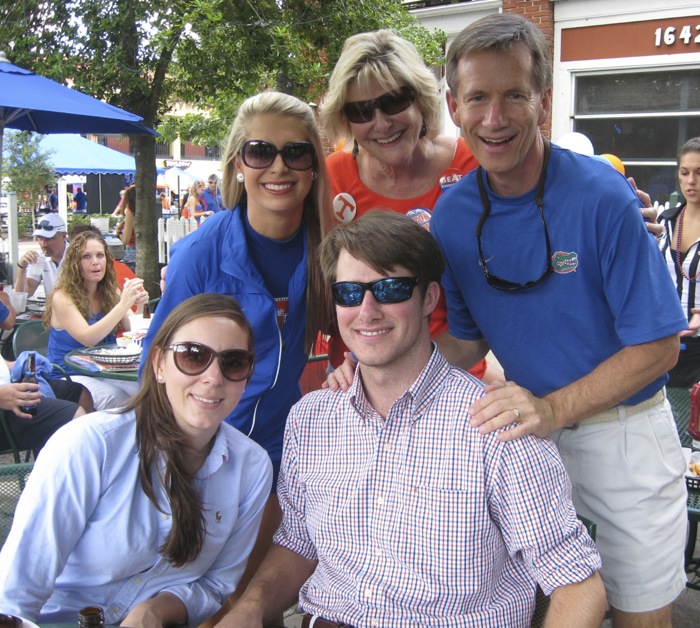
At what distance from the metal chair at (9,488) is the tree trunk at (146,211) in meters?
8.79

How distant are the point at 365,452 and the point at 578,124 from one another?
34.4 feet

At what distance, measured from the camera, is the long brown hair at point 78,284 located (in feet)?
19.1

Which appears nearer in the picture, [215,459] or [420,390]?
[420,390]

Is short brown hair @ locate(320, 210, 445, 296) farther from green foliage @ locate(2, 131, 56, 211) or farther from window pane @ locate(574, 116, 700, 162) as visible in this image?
green foliage @ locate(2, 131, 56, 211)

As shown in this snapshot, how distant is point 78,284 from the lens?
5.86m

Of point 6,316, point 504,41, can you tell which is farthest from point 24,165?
point 504,41

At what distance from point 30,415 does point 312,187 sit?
2.57 m

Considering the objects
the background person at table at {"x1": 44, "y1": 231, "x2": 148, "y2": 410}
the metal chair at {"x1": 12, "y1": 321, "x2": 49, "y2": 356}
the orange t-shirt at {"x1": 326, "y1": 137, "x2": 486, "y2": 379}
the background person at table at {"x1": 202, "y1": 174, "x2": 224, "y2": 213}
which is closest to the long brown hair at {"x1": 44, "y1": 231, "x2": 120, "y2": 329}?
the background person at table at {"x1": 44, "y1": 231, "x2": 148, "y2": 410}

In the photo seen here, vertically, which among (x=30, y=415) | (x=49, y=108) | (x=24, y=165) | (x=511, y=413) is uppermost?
(x=24, y=165)

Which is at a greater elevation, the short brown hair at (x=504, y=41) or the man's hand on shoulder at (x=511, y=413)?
the short brown hair at (x=504, y=41)

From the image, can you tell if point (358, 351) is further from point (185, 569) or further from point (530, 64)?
point (530, 64)

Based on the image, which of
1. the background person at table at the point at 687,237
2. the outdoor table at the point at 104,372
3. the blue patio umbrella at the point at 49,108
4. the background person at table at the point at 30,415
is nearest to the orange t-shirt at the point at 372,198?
the background person at table at the point at 30,415

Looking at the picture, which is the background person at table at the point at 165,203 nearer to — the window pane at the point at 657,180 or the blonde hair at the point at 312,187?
the window pane at the point at 657,180

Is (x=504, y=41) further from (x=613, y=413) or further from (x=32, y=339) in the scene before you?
(x=32, y=339)
